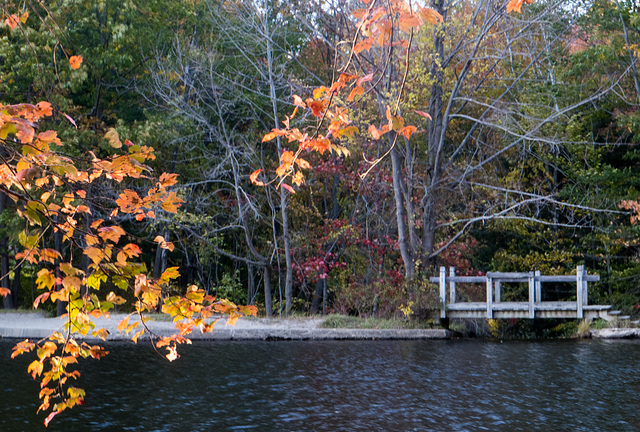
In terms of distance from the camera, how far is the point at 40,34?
1925cm

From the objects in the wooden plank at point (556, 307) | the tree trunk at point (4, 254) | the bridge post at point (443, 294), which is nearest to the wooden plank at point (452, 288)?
the bridge post at point (443, 294)

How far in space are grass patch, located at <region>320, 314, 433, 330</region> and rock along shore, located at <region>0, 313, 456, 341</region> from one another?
1.06ft

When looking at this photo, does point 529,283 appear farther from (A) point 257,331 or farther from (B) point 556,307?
(A) point 257,331

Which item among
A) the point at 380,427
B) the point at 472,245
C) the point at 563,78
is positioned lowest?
the point at 380,427

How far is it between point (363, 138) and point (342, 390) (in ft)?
38.8

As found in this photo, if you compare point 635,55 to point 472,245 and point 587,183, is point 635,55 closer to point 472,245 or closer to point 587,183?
point 587,183

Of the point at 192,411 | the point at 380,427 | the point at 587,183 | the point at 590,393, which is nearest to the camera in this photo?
the point at 380,427

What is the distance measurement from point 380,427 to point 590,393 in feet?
13.6

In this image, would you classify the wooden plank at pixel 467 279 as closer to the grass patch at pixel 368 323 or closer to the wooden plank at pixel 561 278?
the grass patch at pixel 368 323

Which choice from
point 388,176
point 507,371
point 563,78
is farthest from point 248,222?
point 507,371

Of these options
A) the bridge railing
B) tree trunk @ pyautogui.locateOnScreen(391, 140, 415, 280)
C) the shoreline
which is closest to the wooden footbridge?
the bridge railing

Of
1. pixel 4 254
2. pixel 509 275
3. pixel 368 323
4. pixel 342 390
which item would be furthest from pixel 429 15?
pixel 4 254

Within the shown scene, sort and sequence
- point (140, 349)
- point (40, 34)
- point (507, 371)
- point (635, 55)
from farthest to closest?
point (635, 55)
point (40, 34)
point (140, 349)
point (507, 371)

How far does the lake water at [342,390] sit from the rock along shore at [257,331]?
3.40ft
